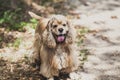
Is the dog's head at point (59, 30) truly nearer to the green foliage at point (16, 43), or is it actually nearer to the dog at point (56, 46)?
the dog at point (56, 46)

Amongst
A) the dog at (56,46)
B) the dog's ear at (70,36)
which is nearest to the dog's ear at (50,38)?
the dog at (56,46)

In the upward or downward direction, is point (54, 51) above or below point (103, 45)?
above

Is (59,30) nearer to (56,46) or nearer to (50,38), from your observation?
(50,38)

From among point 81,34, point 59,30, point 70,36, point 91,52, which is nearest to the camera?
point 59,30

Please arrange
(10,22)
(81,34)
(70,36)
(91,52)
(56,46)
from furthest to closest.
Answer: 1. (10,22)
2. (81,34)
3. (91,52)
4. (56,46)
5. (70,36)

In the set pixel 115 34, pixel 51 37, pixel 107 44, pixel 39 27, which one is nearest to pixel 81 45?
pixel 107 44

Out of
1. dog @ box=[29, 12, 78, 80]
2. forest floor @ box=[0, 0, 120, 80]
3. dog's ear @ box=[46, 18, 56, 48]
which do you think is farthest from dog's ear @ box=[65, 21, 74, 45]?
forest floor @ box=[0, 0, 120, 80]

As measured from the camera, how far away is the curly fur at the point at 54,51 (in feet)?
20.3

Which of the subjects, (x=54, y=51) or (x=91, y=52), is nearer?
(x=54, y=51)

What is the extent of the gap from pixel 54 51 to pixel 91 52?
2.01 meters

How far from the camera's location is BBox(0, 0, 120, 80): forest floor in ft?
23.8

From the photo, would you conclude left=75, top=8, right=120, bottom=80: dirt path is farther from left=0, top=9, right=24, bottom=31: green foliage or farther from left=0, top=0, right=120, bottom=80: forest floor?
left=0, top=9, right=24, bottom=31: green foliage

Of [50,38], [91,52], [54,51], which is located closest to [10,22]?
[91,52]

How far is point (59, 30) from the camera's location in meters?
5.99
